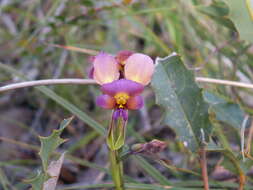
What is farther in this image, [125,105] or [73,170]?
[73,170]

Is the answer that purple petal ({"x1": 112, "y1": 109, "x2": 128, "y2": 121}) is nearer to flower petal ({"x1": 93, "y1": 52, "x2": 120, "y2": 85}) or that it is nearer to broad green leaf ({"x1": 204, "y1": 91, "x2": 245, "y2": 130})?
flower petal ({"x1": 93, "y1": 52, "x2": 120, "y2": 85})

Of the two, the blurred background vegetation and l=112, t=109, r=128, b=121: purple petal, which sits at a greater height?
l=112, t=109, r=128, b=121: purple petal

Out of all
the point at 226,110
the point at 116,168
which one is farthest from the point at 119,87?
the point at 226,110

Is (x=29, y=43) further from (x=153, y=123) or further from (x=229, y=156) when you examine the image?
(x=229, y=156)

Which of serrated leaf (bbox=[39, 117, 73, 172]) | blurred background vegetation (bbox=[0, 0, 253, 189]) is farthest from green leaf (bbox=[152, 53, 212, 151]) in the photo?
blurred background vegetation (bbox=[0, 0, 253, 189])

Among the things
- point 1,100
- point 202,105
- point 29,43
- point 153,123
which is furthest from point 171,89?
point 1,100

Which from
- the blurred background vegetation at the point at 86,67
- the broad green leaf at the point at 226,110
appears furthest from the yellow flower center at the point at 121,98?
the blurred background vegetation at the point at 86,67

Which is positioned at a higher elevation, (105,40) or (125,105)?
(125,105)
